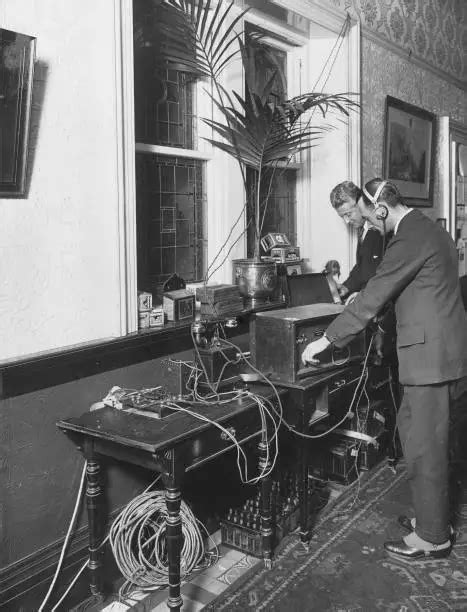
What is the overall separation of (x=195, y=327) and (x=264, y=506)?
38.3 inches

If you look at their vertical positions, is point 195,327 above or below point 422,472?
above

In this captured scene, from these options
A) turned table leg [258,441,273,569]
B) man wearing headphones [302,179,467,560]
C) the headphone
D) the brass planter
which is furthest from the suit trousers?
the brass planter

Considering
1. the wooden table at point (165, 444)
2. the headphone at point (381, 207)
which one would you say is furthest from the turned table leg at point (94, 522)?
the headphone at point (381, 207)

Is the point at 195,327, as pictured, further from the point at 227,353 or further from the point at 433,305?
the point at 433,305

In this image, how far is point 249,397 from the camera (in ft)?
9.87

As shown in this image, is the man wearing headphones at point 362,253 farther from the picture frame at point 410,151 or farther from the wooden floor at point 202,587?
the wooden floor at point 202,587

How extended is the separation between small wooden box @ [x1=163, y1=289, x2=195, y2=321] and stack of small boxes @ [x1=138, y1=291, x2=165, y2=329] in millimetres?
115

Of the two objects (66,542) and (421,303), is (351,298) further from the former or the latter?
(66,542)

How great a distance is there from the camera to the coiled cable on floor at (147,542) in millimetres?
2953

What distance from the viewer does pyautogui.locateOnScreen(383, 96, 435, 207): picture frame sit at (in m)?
5.56

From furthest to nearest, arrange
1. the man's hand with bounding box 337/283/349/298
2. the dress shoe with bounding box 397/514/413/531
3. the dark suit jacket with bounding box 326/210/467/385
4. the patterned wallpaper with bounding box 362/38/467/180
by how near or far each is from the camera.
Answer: the patterned wallpaper with bounding box 362/38/467/180 → the man's hand with bounding box 337/283/349/298 → the dress shoe with bounding box 397/514/413/531 → the dark suit jacket with bounding box 326/210/467/385

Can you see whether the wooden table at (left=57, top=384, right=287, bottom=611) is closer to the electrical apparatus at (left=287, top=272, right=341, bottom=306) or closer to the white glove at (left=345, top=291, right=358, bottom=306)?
the electrical apparatus at (left=287, top=272, right=341, bottom=306)

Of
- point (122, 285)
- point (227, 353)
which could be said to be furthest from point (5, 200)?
point (227, 353)

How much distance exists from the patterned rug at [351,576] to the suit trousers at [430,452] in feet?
0.72
